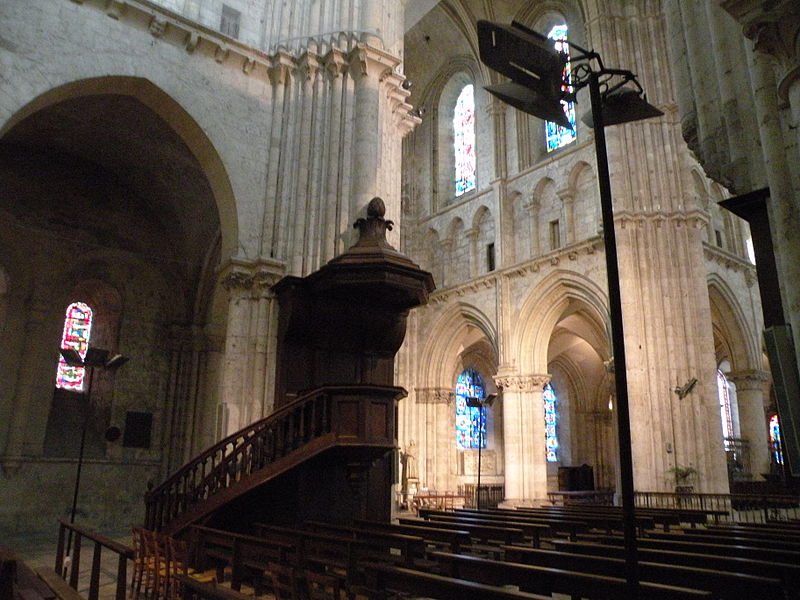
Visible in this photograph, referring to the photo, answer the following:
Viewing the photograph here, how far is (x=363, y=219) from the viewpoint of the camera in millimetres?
10578

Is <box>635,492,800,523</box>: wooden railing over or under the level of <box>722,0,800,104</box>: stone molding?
under

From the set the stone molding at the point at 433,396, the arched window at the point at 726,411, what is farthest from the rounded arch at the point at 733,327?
the stone molding at the point at 433,396

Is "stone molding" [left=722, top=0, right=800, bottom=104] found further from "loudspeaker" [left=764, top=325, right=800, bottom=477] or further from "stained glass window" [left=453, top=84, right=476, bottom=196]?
"stained glass window" [left=453, top=84, right=476, bottom=196]

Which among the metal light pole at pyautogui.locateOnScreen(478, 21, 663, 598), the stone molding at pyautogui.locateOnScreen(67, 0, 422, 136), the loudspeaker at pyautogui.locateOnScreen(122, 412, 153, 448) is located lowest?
the loudspeaker at pyautogui.locateOnScreen(122, 412, 153, 448)

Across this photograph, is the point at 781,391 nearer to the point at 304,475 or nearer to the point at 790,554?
the point at 790,554

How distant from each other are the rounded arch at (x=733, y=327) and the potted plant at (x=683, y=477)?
670 cm

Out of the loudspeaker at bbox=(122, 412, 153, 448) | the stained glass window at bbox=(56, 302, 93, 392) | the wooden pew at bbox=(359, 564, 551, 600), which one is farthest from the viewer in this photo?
the loudspeaker at bbox=(122, 412, 153, 448)

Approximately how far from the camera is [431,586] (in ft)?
12.1

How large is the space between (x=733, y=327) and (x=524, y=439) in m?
7.86

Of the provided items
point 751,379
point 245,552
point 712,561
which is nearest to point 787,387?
point 712,561

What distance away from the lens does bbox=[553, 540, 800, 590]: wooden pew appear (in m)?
4.20

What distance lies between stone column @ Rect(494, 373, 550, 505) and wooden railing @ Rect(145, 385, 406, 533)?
40.9 feet

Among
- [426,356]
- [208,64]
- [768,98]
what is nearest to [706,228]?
[426,356]

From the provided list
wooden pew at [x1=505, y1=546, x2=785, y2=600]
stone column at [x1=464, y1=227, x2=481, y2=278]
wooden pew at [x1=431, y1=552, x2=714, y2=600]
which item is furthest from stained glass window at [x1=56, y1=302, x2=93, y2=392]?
wooden pew at [x1=505, y1=546, x2=785, y2=600]
